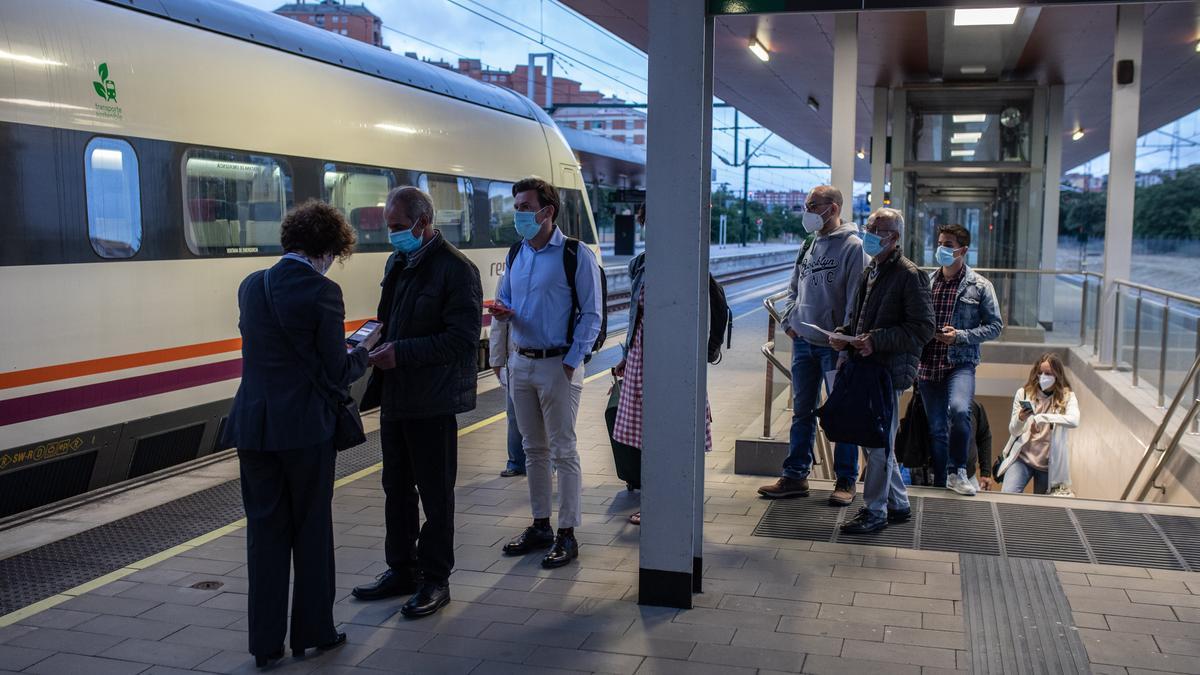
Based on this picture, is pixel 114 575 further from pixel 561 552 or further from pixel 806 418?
→ pixel 806 418

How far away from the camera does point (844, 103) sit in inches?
459

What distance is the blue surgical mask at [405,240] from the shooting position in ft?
15.3

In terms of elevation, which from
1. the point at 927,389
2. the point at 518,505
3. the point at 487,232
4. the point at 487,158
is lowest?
the point at 518,505

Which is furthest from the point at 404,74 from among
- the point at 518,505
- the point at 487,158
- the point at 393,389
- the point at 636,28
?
the point at 393,389

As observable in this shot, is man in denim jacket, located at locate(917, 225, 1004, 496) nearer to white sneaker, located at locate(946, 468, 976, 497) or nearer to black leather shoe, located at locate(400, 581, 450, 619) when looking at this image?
white sneaker, located at locate(946, 468, 976, 497)

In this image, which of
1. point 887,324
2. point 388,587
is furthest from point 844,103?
point 388,587

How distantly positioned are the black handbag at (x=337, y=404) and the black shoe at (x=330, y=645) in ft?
2.44

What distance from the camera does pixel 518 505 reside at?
6.47 meters

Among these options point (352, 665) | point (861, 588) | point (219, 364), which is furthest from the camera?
point (219, 364)

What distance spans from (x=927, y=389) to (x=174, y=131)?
519cm

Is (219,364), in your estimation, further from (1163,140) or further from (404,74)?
(1163,140)

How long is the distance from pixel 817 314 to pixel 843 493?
1.06 m

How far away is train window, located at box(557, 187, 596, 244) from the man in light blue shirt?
30.7ft

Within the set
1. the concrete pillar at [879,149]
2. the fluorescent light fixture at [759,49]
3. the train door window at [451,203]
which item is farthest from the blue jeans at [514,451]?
the concrete pillar at [879,149]
